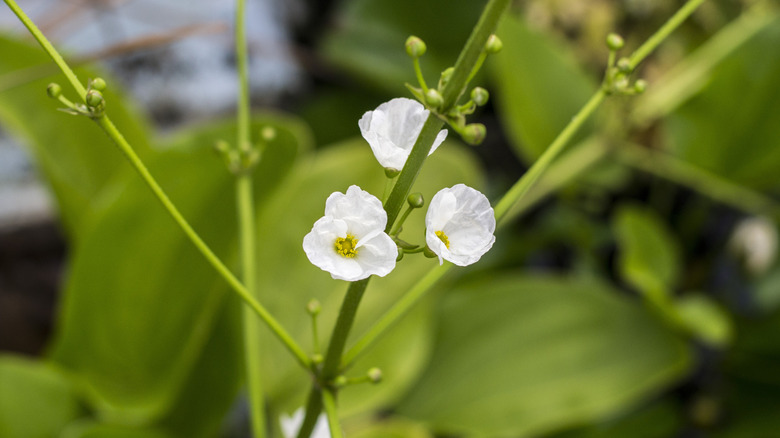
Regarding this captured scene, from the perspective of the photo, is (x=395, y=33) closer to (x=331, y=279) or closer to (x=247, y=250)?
(x=331, y=279)

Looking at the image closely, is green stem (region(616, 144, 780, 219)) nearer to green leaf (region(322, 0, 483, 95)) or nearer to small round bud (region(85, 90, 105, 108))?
green leaf (region(322, 0, 483, 95))

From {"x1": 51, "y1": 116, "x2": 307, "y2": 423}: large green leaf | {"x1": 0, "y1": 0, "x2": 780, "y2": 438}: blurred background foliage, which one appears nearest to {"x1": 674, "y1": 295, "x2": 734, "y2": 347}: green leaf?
{"x1": 0, "y1": 0, "x2": 780, "y2": 438}: blurred background foliage

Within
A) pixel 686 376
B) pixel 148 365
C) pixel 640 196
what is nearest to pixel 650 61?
pixel 640 196

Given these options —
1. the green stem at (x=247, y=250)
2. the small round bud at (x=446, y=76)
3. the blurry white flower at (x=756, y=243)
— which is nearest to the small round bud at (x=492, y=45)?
the small round bud at (x=446, y=76)

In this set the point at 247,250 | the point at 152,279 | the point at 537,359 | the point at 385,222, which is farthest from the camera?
the point at 537,359

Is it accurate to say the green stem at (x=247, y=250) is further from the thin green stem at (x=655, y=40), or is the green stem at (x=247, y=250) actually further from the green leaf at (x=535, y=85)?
the green leaf at (x=535, y=85)

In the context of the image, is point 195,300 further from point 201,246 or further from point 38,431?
point 201,246

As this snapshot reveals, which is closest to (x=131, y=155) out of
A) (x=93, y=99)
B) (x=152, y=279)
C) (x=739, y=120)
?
(x=93, y=99)
